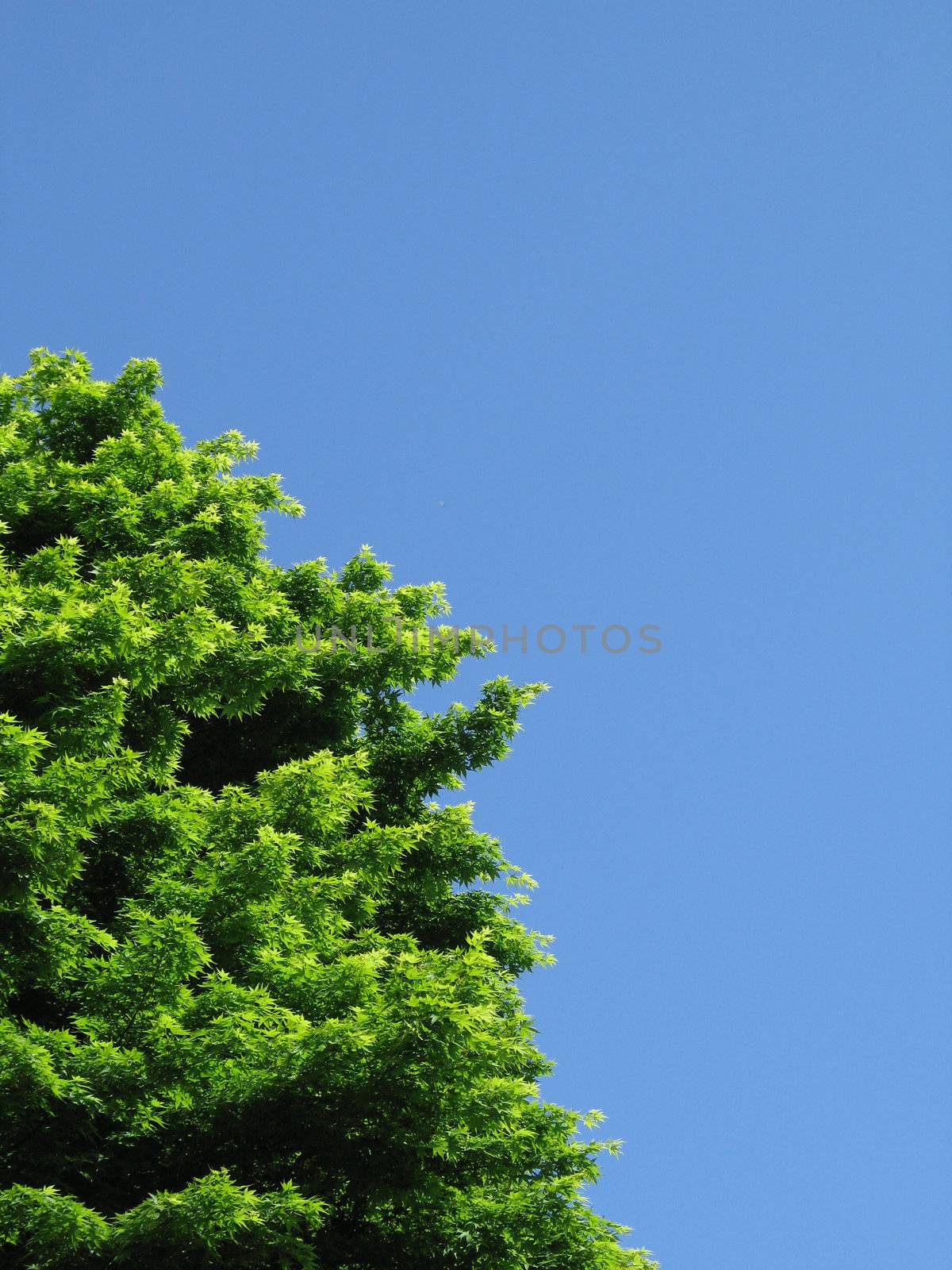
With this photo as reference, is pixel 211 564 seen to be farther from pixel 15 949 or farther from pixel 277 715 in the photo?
pixel 15 949

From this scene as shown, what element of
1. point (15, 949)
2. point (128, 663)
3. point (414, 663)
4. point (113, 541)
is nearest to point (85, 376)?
point (113, 541)

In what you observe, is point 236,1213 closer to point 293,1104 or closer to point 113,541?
point 293,1104

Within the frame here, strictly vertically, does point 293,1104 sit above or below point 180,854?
below

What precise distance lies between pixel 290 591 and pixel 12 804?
690 cm

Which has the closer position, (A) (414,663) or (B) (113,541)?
(B) (113,541)

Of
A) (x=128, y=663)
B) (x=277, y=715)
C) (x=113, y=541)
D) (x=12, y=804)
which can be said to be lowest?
(x=12, y=804)

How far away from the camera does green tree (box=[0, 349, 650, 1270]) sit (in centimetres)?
876

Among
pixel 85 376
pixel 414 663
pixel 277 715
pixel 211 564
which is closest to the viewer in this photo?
pixel 211 564

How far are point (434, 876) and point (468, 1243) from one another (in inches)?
185

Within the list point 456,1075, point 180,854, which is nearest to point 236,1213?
point 456,1075

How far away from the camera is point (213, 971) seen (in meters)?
10.7

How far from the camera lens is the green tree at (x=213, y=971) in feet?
28.7

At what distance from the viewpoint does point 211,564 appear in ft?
42.9

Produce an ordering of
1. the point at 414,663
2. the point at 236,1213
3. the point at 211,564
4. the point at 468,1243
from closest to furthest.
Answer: the point at 236,1213 → the point at 468,1243 → the point at 211,564 → the point at 414,663
